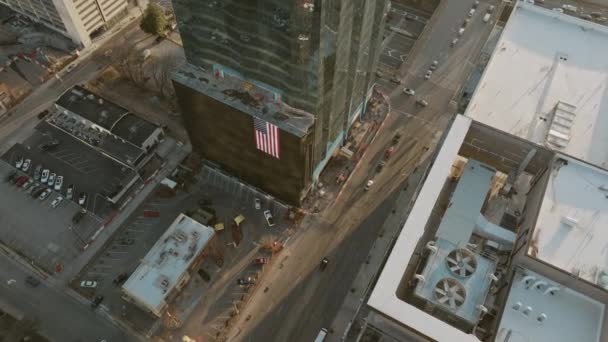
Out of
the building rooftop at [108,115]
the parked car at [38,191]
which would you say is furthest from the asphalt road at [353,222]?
the parked car at [38,191]

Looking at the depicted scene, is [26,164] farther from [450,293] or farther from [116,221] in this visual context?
[450,293]

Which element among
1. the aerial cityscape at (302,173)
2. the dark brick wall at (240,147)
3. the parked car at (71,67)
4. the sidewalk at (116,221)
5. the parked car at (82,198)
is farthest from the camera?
the parked car at (71,67)

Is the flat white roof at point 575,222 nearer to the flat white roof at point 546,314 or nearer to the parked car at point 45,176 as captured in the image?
the flat white roof at point 546,314

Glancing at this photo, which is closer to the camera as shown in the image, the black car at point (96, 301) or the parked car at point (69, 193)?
the black car at point (96, 301)

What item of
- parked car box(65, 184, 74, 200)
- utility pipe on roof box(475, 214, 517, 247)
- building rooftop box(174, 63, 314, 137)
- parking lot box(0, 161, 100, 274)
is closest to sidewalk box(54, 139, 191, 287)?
parking lot box(0, 161, 100, 274)

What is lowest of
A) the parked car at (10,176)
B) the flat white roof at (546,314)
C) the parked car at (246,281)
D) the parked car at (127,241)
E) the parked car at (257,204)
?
the parked car at (10,176)

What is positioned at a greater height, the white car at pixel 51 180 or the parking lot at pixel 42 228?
the white car at pixel 51 180

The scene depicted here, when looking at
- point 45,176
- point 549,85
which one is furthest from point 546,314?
point 45,176

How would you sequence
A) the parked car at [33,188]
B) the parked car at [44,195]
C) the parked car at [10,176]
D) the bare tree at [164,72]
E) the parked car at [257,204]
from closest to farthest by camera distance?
1. the parked car at [257,204]
2. the parked car at [44,195]
3. the parked car at [33,188]
4. the parked car at [10,176]
5. the bare tree at [164,72]
